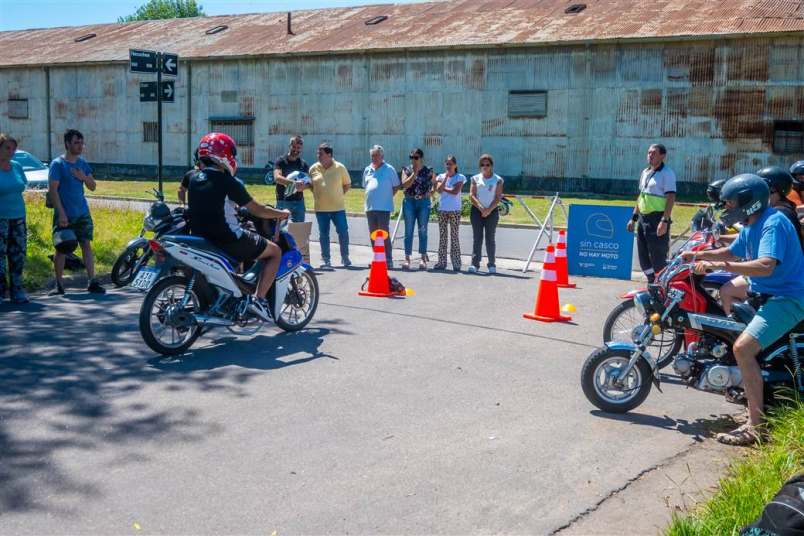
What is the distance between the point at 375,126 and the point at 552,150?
7514 millimetres

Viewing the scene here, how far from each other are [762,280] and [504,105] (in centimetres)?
2899

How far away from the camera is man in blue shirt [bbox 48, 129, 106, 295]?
1111 centimetres

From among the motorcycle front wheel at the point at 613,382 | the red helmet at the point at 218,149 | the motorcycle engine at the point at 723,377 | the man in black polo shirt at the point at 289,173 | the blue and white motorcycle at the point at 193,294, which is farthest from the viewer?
the man in black polo shirt at the point at 289,173

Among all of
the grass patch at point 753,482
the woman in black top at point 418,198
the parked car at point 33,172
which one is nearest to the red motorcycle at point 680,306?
the grass patch at point 753,482

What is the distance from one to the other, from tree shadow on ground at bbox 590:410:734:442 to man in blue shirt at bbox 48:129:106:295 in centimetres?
716

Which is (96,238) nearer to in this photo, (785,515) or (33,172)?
(785,515)

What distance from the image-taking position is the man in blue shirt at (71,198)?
1111 cm

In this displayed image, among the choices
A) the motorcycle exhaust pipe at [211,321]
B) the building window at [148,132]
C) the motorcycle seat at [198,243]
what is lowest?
the motorcycle exhaust pipe at [211,321]

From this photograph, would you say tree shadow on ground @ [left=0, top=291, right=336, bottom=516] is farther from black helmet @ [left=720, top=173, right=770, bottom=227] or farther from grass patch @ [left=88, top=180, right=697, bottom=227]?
grass patch @ [left=88, top=180, right=697, bottom=227]

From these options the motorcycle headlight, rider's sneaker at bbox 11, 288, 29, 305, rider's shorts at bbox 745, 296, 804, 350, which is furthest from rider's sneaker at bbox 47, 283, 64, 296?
rider's shorts at bbox 745, 296, 804, 350

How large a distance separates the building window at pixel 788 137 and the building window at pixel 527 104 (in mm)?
8087

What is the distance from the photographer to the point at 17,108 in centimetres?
4584

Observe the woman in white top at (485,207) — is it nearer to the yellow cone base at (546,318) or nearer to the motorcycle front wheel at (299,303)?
the yellow cone base at (546,318)

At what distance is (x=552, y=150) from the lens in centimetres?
3406
